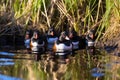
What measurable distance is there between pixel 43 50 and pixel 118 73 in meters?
4.24

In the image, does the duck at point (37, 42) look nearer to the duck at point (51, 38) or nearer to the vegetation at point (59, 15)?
the duck at point (51, 38)

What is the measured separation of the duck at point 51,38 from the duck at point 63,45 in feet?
1.14

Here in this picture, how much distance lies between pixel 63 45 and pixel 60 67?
2.97 m

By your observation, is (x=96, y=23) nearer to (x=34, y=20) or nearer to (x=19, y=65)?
(x=34, y=20)

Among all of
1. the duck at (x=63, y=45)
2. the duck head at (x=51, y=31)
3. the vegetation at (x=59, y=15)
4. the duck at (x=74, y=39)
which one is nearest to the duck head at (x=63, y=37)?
the duck at (x=63, y=45)

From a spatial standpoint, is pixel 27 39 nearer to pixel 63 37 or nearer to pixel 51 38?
pixel 51 38

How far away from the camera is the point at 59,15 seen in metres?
16.2

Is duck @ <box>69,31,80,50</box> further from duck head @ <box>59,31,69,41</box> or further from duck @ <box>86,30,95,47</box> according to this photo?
duck @ <box>86,30,95,47</box>

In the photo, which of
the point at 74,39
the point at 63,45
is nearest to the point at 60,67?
the point at 63,45

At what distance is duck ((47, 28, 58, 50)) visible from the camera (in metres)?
15.5

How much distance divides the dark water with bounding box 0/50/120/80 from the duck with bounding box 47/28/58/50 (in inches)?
62.6

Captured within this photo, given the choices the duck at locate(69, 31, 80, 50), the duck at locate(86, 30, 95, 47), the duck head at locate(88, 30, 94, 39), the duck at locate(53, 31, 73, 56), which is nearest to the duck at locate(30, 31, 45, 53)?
the duck at locate(53, 31, 73, 56)

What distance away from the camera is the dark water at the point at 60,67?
36.3 feet

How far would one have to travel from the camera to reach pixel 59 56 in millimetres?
13922
